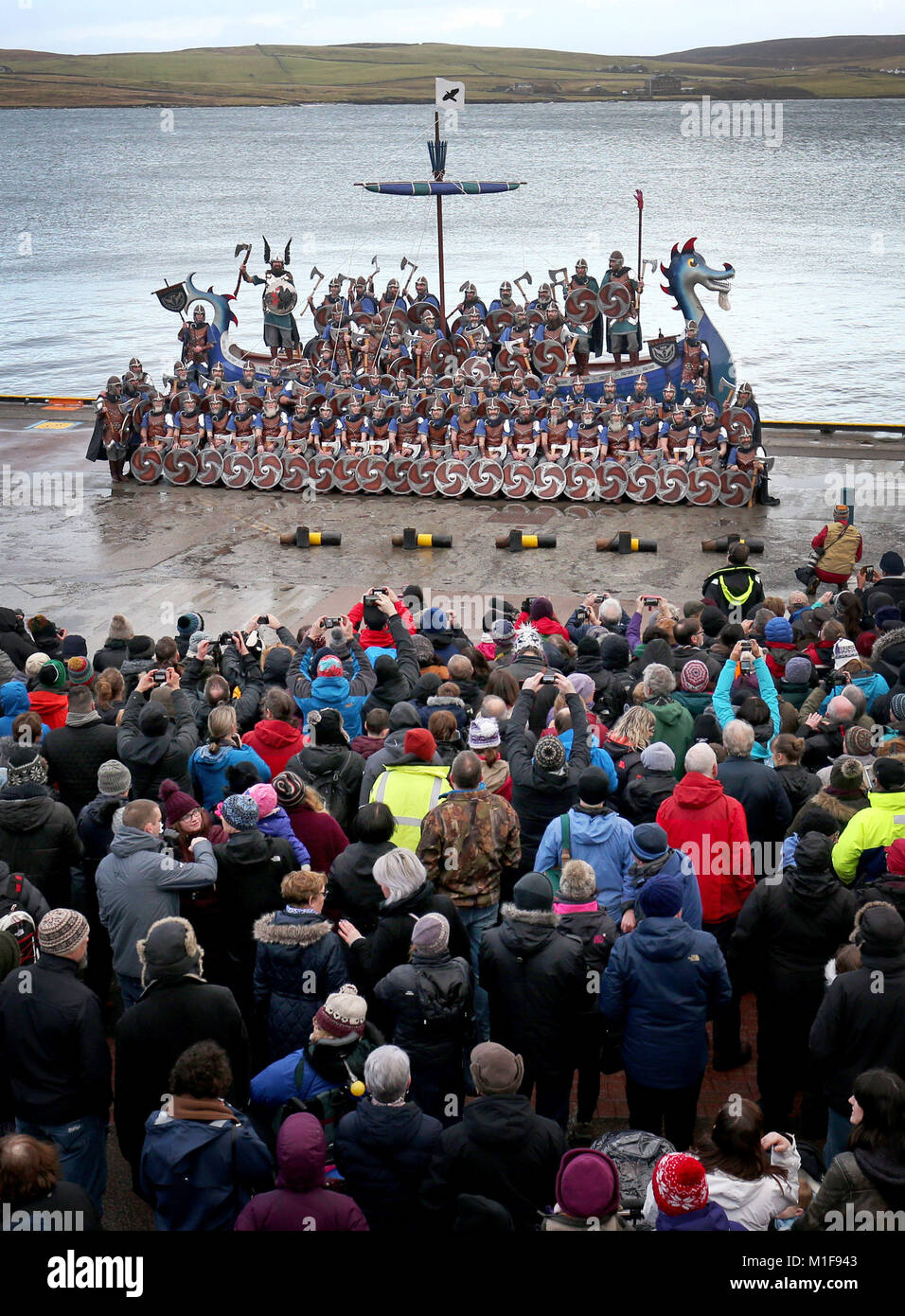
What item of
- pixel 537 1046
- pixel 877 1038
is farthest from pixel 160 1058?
pixel 877 1038

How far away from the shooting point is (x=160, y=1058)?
5.25 meters

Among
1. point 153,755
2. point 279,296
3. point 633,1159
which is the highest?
point 279,296

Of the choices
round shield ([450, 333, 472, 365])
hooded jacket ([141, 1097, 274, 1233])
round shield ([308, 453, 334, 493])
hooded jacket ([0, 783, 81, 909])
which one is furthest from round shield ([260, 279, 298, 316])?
hooded jacket ([141, 1097, 274, 1233])

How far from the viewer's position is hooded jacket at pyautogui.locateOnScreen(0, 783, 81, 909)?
21.6 feet

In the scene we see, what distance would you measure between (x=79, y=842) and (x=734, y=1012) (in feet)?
10.8

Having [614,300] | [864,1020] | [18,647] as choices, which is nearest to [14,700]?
[18,647]

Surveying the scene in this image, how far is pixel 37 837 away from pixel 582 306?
1526 centimetres

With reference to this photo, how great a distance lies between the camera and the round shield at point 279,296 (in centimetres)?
2134

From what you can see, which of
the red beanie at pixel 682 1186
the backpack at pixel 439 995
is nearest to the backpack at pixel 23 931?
the backpack at pixel 439 995

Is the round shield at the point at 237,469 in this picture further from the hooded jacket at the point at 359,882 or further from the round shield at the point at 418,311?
the hooded jacket at the point at 359,882

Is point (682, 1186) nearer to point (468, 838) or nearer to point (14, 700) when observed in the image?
point (468, 838)

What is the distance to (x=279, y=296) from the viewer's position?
2141 centimetres

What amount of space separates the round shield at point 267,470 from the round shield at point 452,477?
2.20 metres

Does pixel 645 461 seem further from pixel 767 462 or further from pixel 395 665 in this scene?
pixel 395 665
